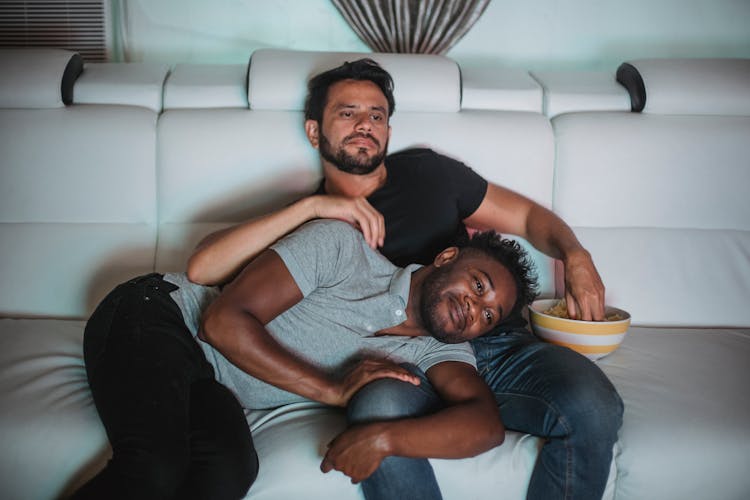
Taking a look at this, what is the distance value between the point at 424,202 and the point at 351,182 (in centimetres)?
21

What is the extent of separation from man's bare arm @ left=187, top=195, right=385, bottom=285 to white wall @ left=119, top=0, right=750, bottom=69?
1227mm

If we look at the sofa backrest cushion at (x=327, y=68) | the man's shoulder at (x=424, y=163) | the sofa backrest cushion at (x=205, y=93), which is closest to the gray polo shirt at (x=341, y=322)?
the man's shoulder at (x=424, y=163)

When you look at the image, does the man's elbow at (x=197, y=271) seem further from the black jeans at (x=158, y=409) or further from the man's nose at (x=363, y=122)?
the man's nose at (x=363, y=122)

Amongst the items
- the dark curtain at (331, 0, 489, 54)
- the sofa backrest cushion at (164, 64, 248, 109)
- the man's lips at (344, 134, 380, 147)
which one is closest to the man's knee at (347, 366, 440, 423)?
the man's lips at (344, 134, 380, 147)

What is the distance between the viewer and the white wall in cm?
247

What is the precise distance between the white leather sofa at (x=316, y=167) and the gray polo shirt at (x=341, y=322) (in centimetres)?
54

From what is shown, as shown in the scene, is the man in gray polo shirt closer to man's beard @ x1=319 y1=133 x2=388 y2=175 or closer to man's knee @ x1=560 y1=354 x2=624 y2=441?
man's knee @ x1=560 y1=354 x2=624 y2=441

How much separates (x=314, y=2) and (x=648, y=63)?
1.22 m

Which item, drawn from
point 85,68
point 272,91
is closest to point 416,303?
point 272,91

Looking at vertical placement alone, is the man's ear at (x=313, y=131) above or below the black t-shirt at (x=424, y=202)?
above

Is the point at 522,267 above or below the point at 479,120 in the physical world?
below

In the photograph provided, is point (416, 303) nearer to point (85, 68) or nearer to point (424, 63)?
point (424, 63)

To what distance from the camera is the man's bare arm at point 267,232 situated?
148 cm

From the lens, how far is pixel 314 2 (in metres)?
2.47
